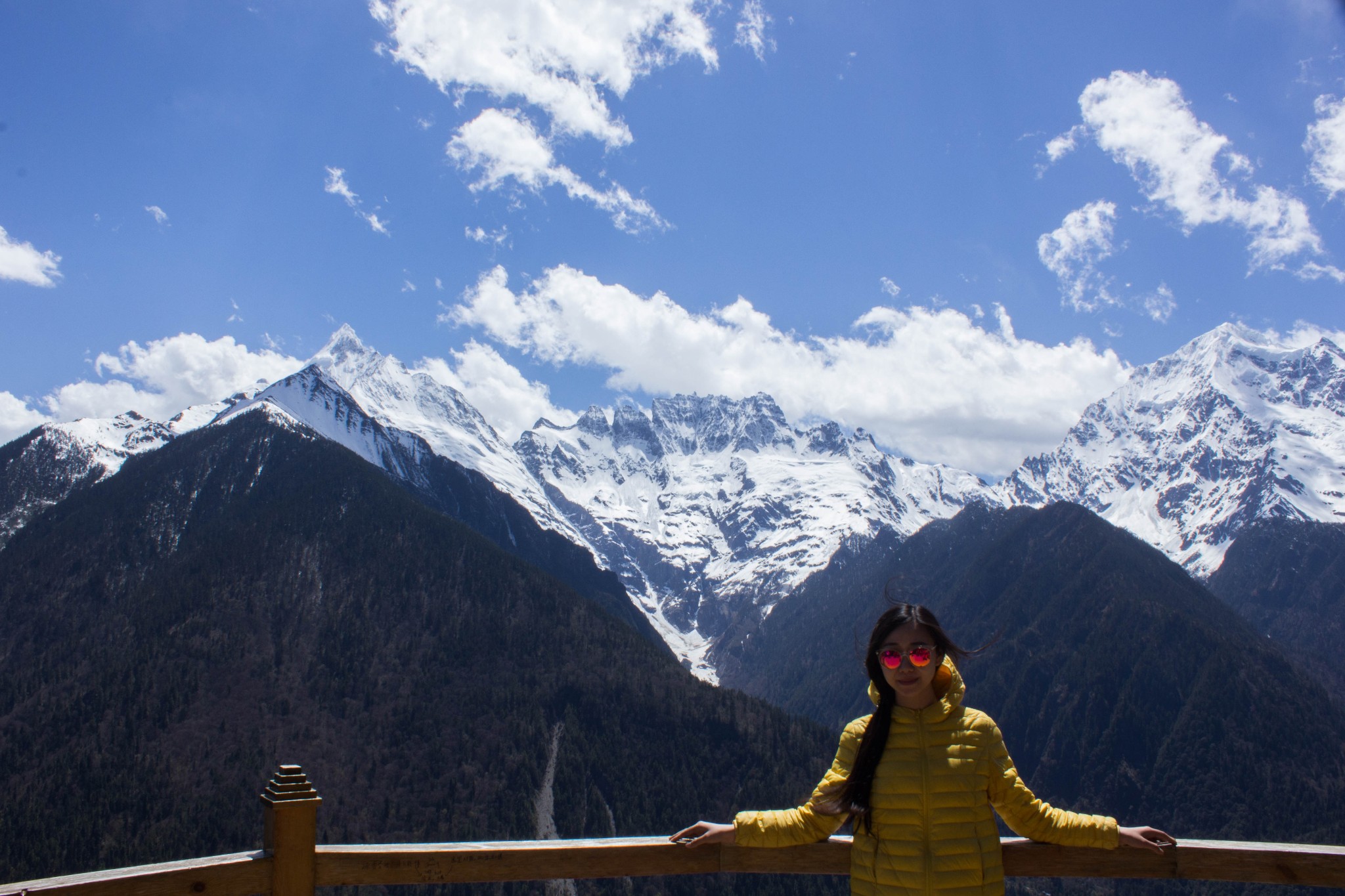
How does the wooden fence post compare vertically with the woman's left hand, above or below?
above

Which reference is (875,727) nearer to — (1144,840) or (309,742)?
(1144,840)

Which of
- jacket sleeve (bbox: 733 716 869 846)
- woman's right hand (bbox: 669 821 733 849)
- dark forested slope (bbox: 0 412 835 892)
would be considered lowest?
dark forested slope (bbox: 0 412 835 892)

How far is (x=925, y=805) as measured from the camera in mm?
6199

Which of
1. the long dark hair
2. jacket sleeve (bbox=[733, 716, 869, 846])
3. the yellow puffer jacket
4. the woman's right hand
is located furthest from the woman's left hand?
the woman's right hand

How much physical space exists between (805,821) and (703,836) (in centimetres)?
82

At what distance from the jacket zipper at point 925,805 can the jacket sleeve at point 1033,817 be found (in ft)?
1.63

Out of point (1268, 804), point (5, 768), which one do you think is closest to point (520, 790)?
point (5, 768)

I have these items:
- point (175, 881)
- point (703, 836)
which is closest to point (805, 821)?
point (703, 836)

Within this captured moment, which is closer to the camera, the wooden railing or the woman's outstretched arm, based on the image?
the wooden railing

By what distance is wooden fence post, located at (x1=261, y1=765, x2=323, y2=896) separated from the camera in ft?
20.1

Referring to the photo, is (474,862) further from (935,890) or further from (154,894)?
(935,890)

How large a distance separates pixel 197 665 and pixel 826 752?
446 ft

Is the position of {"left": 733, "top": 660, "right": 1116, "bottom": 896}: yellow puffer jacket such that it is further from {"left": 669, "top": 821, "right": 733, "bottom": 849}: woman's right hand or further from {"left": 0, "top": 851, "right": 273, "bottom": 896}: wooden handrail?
{"left": 0, "top": 851, "right": 273, "bottom": 896}: wooden handrail

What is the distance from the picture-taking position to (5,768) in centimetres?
15138
